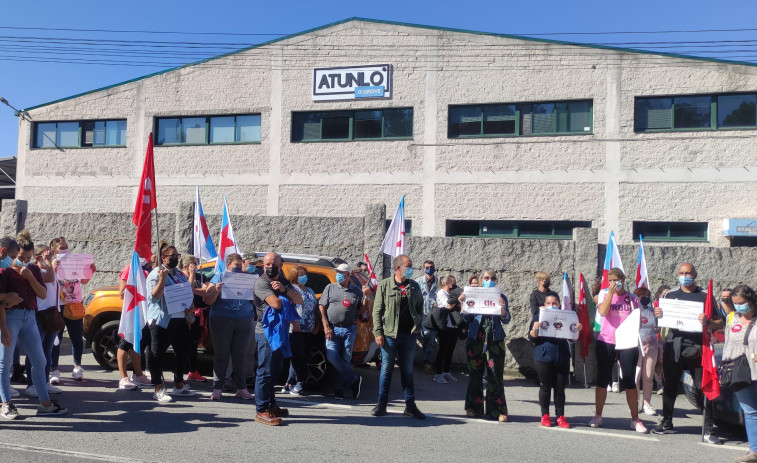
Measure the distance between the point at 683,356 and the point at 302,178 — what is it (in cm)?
1699

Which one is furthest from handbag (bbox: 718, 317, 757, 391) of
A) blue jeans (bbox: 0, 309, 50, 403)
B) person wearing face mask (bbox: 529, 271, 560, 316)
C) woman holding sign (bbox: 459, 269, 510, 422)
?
blue jeans (bbox: 0, 309, 50, 403)

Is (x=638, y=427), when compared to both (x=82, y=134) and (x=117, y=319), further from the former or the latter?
(x=82, y=134)

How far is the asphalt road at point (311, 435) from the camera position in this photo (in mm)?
5793

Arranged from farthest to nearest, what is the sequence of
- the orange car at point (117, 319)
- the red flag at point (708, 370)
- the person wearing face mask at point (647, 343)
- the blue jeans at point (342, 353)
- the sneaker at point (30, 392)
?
the orange car at point (117, 319), the blue jeans at point (342, 353), the person wearing face mask at point (647, 343), the sneaker at point (30, 392), the red flag at point (708, 370)

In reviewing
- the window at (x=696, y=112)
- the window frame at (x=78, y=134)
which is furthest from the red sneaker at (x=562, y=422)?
the window frame at (x=78, y=134)

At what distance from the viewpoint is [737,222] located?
1852 cm

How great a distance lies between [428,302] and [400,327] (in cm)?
315

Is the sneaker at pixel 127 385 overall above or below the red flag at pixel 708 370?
below

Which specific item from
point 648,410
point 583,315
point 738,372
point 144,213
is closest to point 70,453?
point 144,213

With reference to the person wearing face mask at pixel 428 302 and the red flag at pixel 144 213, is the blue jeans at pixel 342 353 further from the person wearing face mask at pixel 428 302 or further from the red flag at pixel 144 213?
the red flag at pixel 144 213

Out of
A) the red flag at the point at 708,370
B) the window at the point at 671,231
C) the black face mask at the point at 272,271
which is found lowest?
the red flag at the point at 708,370

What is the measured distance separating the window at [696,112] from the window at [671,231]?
2.87 m

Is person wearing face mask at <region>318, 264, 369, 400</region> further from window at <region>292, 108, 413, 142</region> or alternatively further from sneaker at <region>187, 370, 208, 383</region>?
window at <region>292, 108, 413, 142</region>

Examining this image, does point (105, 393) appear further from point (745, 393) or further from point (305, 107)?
point (305, 107)
